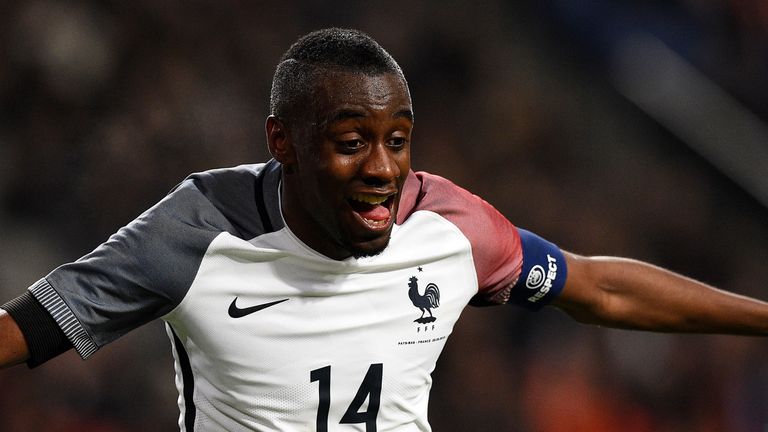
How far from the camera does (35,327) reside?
2232 mm

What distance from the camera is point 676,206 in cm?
591

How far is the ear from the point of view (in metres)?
2.54

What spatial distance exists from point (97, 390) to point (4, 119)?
1.48m

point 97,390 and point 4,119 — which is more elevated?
point 4,119

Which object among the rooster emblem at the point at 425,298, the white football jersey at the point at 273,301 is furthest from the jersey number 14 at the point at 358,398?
the rooster emblem at the point at 425,298

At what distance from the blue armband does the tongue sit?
0.54 metres

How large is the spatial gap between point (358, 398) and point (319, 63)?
2.66 ft

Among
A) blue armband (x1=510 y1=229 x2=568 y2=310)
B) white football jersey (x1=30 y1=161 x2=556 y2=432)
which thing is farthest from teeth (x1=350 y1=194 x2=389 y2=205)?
blue armband (x1=510 y1=229 x2=568 y2=310)

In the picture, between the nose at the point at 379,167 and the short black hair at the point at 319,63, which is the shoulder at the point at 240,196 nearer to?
the short black hair at the point at 319,63

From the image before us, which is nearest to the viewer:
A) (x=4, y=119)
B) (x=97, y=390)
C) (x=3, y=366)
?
(x=3, y=366)

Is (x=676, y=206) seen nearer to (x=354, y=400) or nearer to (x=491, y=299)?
(x=491, y=299)

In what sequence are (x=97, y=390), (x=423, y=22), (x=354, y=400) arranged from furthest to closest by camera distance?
1. (x=423, y=22)
2. (x=97, y=390)
3. (x=354, y=400)

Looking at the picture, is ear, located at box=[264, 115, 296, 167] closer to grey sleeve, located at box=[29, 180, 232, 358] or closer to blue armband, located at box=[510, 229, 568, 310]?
grey sleeve, located at box=[29, 180, 232, 358]

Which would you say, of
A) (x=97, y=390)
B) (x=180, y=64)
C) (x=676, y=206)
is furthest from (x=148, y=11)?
(x=676, y=206)
